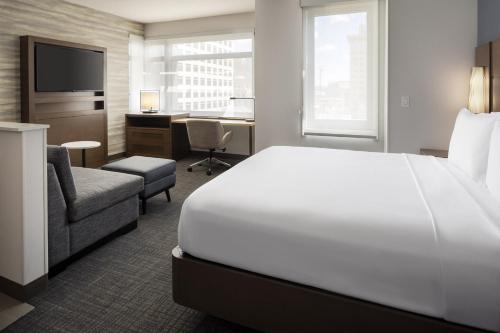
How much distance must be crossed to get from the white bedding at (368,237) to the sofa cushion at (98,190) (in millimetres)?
995

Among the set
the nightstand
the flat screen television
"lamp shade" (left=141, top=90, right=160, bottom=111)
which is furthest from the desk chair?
the nightstand

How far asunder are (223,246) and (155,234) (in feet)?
4.95

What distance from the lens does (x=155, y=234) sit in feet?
9.35

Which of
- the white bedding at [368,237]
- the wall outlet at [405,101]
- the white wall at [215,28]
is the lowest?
the white bedding at [368,237]

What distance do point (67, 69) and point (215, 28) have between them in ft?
8.18

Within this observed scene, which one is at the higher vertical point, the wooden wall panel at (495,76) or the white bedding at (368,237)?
the wooden wall panel at (495,76)

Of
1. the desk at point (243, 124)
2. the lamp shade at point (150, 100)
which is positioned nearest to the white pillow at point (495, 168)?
the desk at point (243, 124)

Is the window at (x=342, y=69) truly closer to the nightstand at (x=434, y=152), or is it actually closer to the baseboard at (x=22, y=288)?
the nightstand at (x=434, y=152)

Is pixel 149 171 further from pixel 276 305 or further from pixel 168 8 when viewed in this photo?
pixel 168 8

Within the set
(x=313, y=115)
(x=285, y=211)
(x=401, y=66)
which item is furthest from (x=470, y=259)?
(x=313, y=115)

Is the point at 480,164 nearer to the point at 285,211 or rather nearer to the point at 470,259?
the point at 470,259

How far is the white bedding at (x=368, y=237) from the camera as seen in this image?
1.14 meters

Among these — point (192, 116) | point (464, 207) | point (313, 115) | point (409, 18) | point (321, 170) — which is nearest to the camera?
point (464, 207)

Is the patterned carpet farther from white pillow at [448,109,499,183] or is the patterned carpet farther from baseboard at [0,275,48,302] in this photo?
white pillow at [448,109,499,183]
